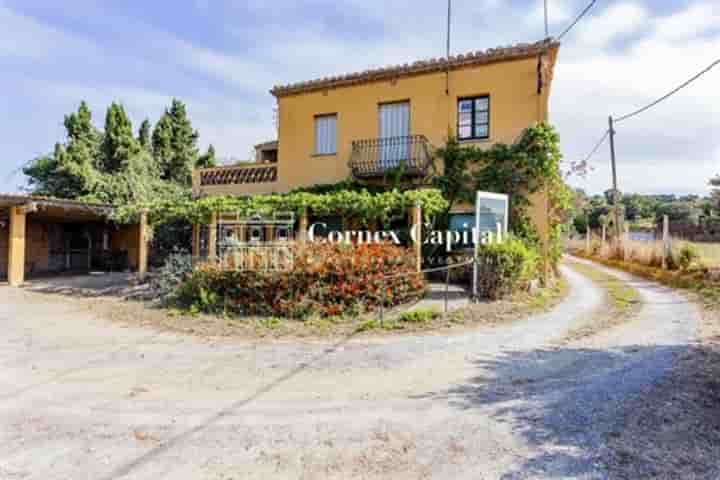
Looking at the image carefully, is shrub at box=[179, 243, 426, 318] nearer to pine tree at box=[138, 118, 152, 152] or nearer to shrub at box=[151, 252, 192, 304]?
shrub at box=[151, 252, 192, 304]

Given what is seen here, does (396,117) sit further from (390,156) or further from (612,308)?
(612,308)

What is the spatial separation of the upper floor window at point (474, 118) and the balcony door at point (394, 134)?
1843mm

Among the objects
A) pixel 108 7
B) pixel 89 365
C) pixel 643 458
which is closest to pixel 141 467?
pixel 89 365

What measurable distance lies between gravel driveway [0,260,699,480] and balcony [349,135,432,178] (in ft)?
24.0

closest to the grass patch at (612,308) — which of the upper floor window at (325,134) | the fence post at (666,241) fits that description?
the fence post at (666,241)

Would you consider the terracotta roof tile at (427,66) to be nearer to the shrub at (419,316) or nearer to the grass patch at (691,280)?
the grass patch at (691,280)

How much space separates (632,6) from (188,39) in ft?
37.7

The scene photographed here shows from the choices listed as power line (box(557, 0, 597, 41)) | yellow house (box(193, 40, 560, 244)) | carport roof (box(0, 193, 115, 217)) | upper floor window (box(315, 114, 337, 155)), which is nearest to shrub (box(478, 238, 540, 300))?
yellow house (box(193, 40, 560, 244))

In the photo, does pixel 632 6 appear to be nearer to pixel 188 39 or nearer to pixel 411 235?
pixel 411 235

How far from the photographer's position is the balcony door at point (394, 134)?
44.8 ft

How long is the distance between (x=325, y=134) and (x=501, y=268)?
9.07m

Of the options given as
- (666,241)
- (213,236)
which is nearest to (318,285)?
(213,236)

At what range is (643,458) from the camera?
3088 mm

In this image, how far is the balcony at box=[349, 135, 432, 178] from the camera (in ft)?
43.5
